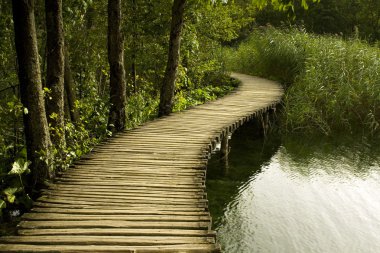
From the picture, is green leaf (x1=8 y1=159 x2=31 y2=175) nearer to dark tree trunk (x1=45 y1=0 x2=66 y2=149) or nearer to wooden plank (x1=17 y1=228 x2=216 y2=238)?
dark tree trunk (x1=45 y1=0 x2=66 y2=149)

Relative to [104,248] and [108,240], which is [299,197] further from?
[104,248]

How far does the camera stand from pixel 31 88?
17.3 feet

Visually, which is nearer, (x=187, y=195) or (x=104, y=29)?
(x=187, y=195)

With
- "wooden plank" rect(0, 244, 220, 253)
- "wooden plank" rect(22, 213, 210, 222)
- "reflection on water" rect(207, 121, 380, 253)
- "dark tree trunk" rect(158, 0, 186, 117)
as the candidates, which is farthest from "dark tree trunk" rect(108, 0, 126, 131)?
"wooden plank" rect(0, 244, 220, 253)

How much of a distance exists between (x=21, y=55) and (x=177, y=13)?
17.4 feet

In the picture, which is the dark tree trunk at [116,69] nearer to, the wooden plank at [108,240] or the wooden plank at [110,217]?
the wooden plank at [110,217]

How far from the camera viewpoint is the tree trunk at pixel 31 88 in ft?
16.5

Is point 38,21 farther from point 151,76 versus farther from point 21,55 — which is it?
point 151,76

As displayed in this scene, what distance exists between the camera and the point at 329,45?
1541 cm

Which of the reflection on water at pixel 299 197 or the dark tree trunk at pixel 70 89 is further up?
the dark tree trunk at pixel 70 89

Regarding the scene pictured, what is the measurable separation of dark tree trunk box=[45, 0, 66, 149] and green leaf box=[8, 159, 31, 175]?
31.5 inches

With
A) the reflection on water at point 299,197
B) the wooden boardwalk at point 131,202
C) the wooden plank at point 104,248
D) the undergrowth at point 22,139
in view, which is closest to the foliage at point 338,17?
the reflection on water at point 299,197

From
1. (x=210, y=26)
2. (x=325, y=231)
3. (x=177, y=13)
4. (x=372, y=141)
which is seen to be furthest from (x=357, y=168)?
(x=210, y=26)

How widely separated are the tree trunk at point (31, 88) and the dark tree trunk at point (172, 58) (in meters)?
5.11
